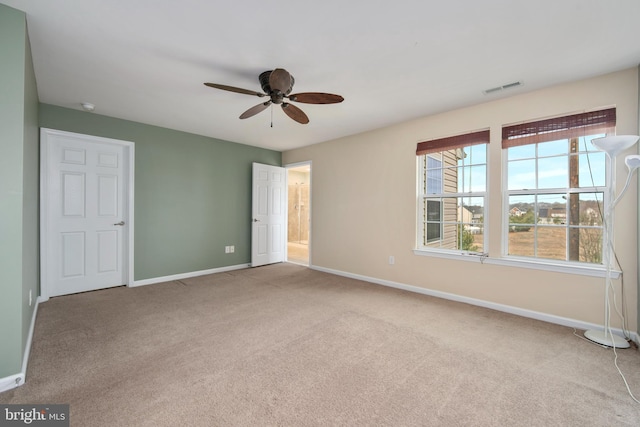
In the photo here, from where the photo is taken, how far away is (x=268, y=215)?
5.70 meters

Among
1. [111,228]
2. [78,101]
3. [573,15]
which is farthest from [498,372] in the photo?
[78,101]

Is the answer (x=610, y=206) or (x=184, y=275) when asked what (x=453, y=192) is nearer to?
(x=610, y=206)

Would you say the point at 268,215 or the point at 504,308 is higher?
the point at 268,215

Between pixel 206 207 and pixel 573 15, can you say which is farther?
pixel 206 207

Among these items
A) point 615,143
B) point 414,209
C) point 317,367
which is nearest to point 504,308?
point 414,209

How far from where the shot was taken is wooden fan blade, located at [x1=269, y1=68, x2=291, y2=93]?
7.41ft

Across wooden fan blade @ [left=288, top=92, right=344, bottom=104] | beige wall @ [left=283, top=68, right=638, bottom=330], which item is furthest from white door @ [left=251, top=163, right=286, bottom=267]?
wooden fan blade @ [left=288, top=92, right=344, bottom=104]

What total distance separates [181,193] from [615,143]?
525cm

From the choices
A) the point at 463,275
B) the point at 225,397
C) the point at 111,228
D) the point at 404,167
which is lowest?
the point at 225,397

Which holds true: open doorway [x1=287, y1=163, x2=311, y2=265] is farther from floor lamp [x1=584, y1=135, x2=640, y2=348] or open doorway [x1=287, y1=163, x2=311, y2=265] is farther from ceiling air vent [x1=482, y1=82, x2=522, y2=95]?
floor lamp [x1=584, y1=135, x2=640, y2=348]

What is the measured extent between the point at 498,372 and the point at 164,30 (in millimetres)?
3457

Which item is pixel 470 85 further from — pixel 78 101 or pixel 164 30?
pixel 78 101

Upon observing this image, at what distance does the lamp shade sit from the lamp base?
5.02ft

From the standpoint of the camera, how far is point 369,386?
1820 mm
